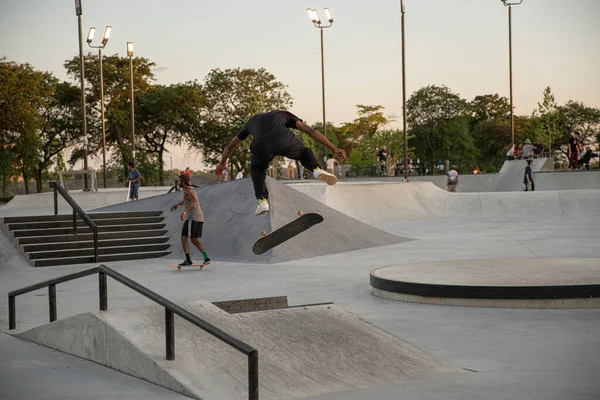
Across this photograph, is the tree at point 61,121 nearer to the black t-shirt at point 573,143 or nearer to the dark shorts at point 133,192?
the dark shorts at point 133,192

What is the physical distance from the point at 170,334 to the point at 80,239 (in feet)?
37.1

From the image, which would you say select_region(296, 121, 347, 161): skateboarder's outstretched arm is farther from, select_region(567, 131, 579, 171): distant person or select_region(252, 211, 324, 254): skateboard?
select_region(567, 131, 579, 171): distant person

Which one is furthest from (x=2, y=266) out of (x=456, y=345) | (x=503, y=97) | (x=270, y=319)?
(x=503, y=97)

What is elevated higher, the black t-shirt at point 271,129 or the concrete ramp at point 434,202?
the black t-shirt at point 271,129

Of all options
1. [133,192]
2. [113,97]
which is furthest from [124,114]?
[133,192]

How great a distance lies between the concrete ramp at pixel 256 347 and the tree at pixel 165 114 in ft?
160

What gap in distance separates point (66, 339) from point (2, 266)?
28.8 feet

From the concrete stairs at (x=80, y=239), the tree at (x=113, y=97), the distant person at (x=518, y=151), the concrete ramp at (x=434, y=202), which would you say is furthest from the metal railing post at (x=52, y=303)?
the tree at (x=113, y=97)

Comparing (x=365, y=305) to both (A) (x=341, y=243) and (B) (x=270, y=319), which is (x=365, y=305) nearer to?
(B) (x=270, y=319)

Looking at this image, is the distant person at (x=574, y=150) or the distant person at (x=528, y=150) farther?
the distant person at (x=528, y=150)

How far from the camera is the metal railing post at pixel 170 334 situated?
5195 mm

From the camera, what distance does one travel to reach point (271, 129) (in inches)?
297

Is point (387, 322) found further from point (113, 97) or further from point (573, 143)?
point (113, 97)

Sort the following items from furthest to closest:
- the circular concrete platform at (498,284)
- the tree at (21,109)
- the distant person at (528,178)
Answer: the tree at (21,109), the distant person at (528,178), the circular concrete platform at (498,284)
